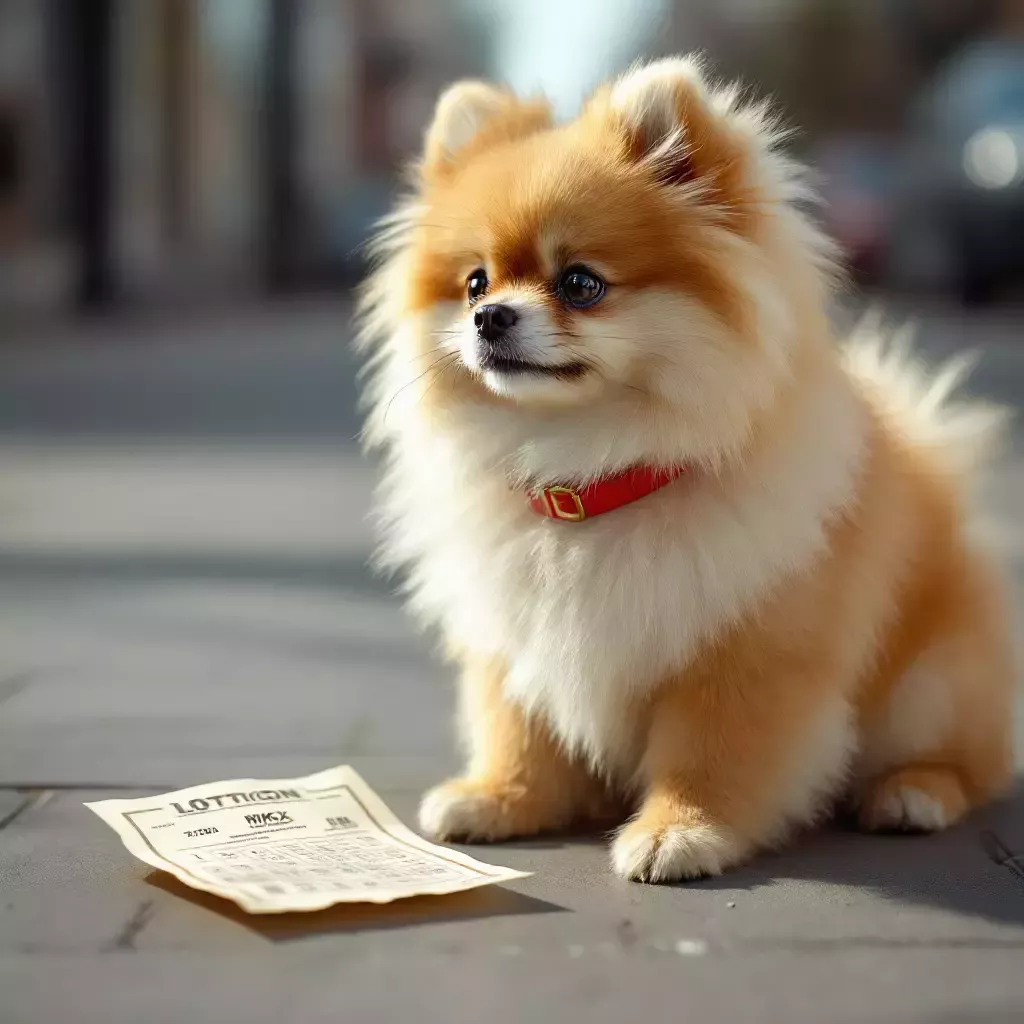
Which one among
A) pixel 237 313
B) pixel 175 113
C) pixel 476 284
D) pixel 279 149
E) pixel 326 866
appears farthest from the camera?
pixel 175 113

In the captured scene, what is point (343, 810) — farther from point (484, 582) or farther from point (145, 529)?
point (145, 529)

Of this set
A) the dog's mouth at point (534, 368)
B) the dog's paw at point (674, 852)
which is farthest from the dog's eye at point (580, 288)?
the dog's paw at point (674, 852)

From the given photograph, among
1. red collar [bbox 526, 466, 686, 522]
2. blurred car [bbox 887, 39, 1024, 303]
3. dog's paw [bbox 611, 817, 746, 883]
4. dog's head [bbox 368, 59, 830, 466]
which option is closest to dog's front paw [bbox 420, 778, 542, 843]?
dog's paw [bbox 611, 817, 746, 883]

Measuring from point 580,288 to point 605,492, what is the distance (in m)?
0.37

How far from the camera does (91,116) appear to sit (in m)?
15.8

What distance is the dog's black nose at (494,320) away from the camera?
2666mm

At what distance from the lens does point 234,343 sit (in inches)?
556

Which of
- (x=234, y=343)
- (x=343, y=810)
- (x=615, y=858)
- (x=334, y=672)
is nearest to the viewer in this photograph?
(x=615, y=858)

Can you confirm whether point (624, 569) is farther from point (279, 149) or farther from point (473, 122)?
point (279, 149)

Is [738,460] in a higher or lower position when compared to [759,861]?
higher

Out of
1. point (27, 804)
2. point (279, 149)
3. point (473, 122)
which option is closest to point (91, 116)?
point (279, 149)

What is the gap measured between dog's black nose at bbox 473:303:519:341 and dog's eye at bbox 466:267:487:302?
21 cm

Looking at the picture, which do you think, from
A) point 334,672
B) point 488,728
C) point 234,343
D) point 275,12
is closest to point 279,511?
point 334,672

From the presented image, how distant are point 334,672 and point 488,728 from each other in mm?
1327
